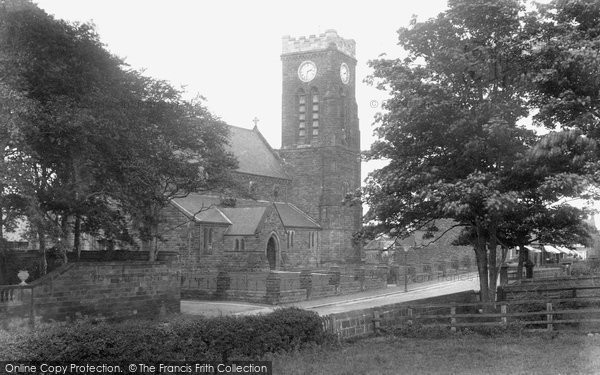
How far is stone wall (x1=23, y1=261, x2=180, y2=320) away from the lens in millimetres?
21266

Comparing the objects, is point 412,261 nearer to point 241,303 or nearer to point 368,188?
point 241,303

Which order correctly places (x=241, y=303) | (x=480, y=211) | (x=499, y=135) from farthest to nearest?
(x=241, y=303), (x=480, y=211), (x=499, y=135)

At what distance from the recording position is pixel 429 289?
40281 mm

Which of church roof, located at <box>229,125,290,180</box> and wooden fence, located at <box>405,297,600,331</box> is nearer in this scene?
wooden fence, located at <box>405,297,600,331</box>

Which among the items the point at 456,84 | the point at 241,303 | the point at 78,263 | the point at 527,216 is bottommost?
the point at 241,303

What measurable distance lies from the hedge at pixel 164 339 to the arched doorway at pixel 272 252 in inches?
1129

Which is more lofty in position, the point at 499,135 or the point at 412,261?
the point at 499,135

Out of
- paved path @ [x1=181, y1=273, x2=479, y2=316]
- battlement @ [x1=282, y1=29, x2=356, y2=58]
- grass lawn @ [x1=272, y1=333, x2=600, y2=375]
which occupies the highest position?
battlement @ [x1=282, y1=29, x2=356, y2=58]

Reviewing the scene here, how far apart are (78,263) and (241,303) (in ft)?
36.3

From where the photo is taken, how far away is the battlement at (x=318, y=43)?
2218 inches

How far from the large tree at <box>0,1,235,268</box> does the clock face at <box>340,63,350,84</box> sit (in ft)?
106

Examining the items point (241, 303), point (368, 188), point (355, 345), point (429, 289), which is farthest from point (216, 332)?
point (429, 289)

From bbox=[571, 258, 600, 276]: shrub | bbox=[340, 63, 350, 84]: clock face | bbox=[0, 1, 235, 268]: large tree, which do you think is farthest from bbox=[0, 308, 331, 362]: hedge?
bbox=[340, 63, 350, 84]: clock face

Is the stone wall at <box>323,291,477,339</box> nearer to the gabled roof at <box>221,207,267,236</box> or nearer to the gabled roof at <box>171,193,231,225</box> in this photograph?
the gabled roof at <box>221,207,267,236</box>
